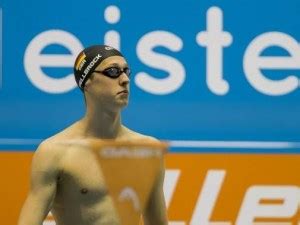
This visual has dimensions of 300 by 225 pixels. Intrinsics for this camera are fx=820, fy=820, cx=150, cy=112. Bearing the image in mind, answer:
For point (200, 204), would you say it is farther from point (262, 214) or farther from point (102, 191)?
point (102, 191)

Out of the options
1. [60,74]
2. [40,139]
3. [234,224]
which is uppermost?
[60,74]

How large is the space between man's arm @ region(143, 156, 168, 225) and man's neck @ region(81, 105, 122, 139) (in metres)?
0.17

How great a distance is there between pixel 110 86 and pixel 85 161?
0.21 meters

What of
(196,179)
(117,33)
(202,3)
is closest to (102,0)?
→ (117,33)

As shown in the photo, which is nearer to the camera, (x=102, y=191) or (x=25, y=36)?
(x=102, y=191)

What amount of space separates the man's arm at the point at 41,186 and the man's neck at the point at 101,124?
12 cm

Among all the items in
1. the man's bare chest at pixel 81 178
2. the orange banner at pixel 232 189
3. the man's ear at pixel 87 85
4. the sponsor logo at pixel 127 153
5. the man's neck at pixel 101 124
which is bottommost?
the orange banner at pixel 232 189

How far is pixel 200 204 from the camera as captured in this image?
288 centimetres

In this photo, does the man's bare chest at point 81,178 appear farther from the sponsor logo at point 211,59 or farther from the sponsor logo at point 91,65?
the sponsor logo at point 211,59

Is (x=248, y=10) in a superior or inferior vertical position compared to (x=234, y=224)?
superior

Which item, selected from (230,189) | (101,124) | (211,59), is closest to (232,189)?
(230,189)

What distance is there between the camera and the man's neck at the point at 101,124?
2184 mm

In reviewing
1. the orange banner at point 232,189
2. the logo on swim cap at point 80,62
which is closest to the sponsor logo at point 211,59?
the orange banner at point 232,189

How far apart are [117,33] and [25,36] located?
1.06 ft
